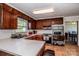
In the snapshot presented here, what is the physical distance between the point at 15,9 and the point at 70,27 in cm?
689

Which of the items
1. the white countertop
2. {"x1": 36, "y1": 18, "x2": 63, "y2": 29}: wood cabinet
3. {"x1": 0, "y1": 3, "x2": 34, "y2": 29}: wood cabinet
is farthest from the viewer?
{"x1": 36, "y1": 18, "x2": 63, "y2": 29}: wood cabinet

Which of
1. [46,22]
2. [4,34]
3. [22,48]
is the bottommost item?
[22,48]

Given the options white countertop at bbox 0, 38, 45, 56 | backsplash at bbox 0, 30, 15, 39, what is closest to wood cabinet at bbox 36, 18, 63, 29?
backsplash at bbox 0, 30, 15, 39

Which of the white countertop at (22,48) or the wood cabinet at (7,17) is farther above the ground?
the wood cabinet at (7,17)

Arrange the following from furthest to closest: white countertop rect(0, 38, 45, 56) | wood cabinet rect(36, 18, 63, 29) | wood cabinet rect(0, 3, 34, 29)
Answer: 1. wood cabinet rect(36, 18, 63, 29)
2. wood cabinet rect(0, 3, 34, 29)
3. white countertop rect(0, 38, 45, 56)

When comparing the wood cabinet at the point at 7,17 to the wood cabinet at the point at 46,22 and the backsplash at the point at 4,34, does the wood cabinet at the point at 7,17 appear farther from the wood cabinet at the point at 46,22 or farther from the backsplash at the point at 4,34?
the wood cabinet at the point at 46,22

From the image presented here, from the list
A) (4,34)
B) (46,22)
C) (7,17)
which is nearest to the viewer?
(7,17)

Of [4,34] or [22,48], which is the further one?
[4,34]

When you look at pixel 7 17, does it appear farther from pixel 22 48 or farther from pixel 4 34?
pixel 22 48

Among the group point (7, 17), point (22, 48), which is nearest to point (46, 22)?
point (7, 17)

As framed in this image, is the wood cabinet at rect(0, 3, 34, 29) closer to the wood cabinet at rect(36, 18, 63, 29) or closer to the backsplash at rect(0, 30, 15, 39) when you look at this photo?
the backsplash at rect(0, 30, 15, 39)

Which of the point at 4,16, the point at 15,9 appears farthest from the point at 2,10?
the point at 15,9

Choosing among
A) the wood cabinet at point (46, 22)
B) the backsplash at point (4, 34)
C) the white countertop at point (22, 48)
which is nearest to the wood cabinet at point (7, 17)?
the backsplash at point (4, 34)

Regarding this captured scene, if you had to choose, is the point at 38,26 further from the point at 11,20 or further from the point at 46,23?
the point at 11,20
